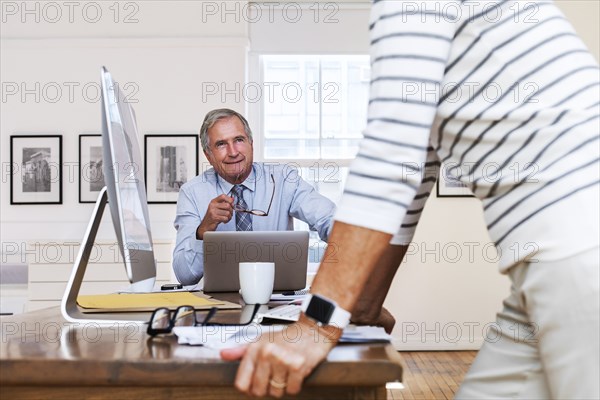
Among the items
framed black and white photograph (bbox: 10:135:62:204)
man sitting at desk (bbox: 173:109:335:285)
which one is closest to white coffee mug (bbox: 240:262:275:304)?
man sitting at desk (bbox: 173:109:335:285)

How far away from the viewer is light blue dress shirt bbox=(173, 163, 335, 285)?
124 inches

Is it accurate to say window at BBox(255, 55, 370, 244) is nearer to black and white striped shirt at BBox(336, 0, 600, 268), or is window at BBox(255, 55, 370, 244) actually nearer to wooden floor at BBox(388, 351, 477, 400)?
wooden floor at BBox(388, 351, 477, 400)

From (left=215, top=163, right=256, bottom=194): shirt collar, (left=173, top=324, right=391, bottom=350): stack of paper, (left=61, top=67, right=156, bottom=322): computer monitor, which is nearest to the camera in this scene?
(left=173, top=324, right=391, bottom=350): stack of paper

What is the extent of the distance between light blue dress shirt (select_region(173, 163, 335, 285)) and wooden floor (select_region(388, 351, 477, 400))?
1386 mm

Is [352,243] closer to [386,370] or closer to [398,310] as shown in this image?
[386,370]

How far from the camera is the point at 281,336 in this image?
38.2 inches

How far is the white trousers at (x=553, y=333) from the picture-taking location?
888mm

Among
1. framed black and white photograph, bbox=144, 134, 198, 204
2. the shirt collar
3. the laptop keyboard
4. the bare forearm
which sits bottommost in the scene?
the laptop keyboard

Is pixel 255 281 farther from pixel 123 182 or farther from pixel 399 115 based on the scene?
pixel 399 115

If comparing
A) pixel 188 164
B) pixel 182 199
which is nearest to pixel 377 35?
pixel 182 199

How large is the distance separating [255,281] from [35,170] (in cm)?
435

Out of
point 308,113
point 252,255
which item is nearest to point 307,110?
point 308,113

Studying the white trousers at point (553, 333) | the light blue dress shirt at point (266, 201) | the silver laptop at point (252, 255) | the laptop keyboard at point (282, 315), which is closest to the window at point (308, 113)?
the light blue dress shirt at point (266, 201)

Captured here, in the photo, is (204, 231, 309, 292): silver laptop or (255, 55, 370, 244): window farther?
(255, 55, 370, 244): window
